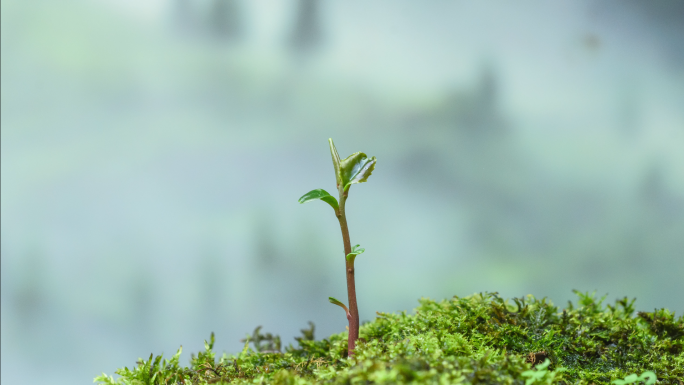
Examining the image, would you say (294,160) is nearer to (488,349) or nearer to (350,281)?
(350,281)

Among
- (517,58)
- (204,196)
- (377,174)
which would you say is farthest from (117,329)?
(517,58)

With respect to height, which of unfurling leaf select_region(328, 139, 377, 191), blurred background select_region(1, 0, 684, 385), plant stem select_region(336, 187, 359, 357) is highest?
blurred background select_region(1, 0, 684, 385)

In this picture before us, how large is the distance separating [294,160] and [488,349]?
124 centimetres

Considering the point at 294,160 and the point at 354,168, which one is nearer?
the point at 354,168

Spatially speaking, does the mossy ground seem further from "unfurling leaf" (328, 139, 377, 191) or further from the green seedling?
"unfurling leaf" (328, 139, 377, 191)

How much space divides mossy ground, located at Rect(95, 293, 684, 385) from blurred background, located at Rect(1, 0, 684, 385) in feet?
2.14

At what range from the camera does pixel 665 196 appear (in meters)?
1.57

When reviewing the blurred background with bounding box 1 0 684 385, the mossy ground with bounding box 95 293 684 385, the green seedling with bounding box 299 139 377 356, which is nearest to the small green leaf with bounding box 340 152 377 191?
the green seedling with bounding box 299 139 377 356

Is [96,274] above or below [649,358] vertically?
above

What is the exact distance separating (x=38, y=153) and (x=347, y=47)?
1.45m

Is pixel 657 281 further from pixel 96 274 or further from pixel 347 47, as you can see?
pixel 96 274

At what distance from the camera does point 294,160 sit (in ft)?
5.87

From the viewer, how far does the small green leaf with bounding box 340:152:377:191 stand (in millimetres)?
774

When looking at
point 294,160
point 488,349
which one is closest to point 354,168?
point 488,349
